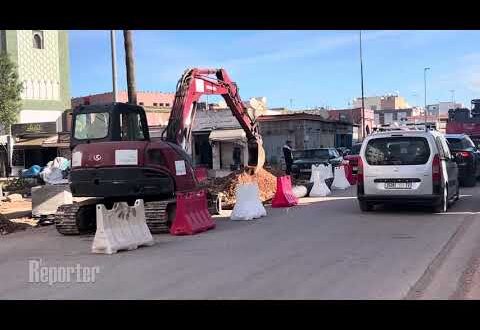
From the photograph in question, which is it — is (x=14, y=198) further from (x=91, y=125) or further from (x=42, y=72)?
(x=42, y=72)

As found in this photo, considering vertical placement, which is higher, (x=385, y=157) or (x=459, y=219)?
(x=385, y=157)

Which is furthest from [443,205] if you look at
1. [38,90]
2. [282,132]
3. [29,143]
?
[38,90]

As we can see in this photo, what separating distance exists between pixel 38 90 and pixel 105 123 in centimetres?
4229

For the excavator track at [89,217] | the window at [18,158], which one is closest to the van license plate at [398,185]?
the excavator track at [89,217]

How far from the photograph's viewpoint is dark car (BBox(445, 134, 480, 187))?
18703mm

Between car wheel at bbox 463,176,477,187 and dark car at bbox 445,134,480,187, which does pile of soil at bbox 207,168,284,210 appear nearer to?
dark car at bbox 445,134,480,187

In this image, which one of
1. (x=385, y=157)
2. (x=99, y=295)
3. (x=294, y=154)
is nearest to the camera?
(x=99, y=295)

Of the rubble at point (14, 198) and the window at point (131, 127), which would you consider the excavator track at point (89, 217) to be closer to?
the window at point (131, 127)

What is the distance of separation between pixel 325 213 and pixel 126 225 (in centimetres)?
558

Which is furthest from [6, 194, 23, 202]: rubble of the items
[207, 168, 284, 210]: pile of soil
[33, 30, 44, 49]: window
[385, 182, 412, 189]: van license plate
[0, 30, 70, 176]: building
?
[33, 30, 44, 49]: window
